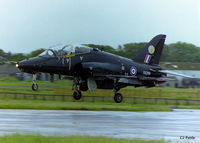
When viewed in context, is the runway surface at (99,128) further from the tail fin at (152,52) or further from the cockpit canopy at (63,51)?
the tail fin at (152,52)

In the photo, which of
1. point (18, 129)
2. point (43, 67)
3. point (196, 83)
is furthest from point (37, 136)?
point (196, 83)

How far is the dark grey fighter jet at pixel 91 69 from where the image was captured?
1941cm

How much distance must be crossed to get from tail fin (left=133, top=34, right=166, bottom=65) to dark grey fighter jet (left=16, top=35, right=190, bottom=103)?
21.5 inches

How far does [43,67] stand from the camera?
19.3 metres

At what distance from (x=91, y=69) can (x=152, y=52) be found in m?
6.31

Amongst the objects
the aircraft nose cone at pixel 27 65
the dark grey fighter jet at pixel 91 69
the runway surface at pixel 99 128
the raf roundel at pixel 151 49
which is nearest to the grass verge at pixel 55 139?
the runway surface at pixel 99 128

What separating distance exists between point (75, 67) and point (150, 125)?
880 centimetres

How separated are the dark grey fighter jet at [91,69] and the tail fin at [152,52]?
1.79ft

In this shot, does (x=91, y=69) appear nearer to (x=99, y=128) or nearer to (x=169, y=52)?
(x=99, y=128)

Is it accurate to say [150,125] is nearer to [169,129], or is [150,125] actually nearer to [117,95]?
[169,129]

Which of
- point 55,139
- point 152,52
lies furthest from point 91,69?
point 55,139

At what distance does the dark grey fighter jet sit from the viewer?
19.4 meters

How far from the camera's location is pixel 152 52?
955 inches

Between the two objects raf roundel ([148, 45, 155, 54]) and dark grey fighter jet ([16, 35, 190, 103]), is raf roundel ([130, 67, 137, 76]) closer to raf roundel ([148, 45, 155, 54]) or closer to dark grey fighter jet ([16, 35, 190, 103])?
dark grey fighter jet ([16, 35, 190, 103])
